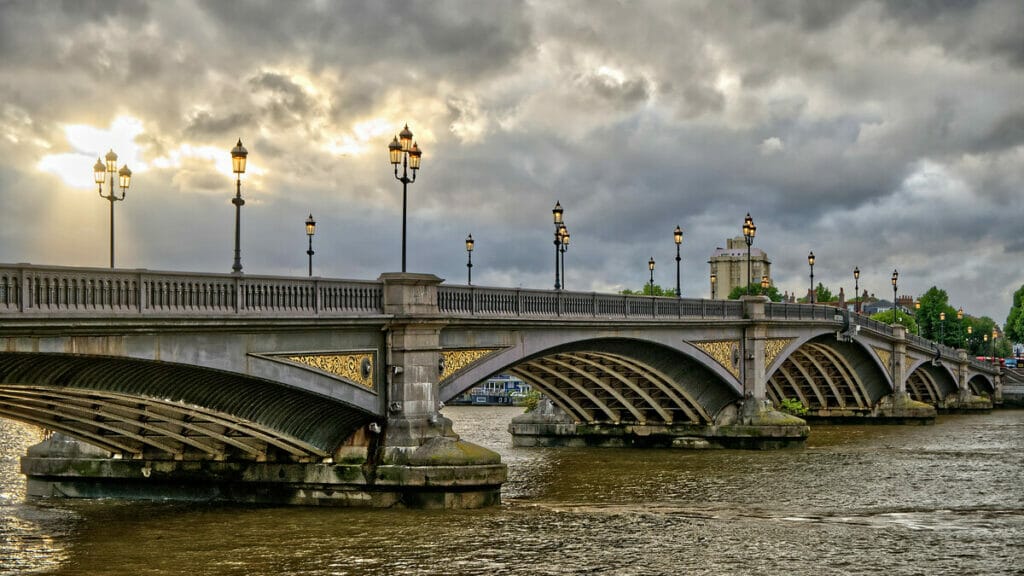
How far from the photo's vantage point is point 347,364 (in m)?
29.1

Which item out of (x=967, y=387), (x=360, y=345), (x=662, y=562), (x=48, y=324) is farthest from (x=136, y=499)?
(x=967, y=387)

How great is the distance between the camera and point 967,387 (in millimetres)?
100812

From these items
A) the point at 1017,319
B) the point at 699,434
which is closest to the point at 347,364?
the point at 699,434

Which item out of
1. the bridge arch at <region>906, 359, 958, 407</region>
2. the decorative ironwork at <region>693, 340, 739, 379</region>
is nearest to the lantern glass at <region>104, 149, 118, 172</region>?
the decorative ironwork at <region>693, 340, 739, 379</region>

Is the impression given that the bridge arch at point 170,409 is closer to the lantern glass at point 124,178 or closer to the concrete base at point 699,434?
the lantern glass at point 124,178

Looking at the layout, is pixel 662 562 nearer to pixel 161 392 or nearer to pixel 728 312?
pixel 161 392

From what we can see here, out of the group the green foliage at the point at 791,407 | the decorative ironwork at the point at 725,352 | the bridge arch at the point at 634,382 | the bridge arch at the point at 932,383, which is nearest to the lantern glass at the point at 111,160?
the bridge arch at the point at 634,382

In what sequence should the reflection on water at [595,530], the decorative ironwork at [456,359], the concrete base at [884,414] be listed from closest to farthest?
1. the reflection on water at [595,530]
2. the decorative ironwork at [456,359]
3. the concrete base at [884,414]

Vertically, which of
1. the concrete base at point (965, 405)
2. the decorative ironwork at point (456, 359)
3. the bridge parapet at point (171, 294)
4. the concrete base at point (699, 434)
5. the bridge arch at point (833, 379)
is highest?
the bridge parapet at point (171, 294)

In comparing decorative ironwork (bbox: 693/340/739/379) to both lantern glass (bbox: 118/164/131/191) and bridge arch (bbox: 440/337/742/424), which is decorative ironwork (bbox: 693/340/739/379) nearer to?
bridge arch (bbox: 440/337/742/424)

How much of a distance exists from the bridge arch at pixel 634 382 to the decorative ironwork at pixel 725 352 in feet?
1.10

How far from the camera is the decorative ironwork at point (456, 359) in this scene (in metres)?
32.0

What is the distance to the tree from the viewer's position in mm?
167250

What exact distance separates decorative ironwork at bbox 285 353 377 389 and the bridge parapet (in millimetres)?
965
